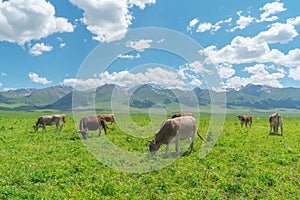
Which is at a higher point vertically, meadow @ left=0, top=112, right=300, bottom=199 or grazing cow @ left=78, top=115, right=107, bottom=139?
grazing cow @ left=78, top=115, right=107, bottom=139

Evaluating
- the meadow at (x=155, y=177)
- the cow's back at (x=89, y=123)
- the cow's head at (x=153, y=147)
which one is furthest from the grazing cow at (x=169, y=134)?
the cow's back at (x=89, y=123)

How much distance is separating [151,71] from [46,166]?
34.5ft

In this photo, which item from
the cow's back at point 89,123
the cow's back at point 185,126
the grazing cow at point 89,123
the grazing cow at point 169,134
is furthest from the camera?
the cow's back at point 89,123

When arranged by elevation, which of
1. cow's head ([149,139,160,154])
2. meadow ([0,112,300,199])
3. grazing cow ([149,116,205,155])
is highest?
grazing cow ([149,116,205,155])

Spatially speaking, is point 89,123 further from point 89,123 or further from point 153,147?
point 153,147

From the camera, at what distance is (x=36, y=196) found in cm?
1002

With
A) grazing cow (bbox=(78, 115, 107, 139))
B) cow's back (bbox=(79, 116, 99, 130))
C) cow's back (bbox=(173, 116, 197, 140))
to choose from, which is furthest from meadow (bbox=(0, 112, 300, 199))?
cow's back (bbox=(79, 116, 99, 130))

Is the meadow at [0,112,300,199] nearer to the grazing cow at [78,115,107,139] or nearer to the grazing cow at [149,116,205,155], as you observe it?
the grazing cow at [149,116,205,155]

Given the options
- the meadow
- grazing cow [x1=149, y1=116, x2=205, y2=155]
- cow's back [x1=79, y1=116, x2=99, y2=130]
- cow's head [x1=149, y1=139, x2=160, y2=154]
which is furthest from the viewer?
cow's back [x1=79, y1=116, x2=99, y2=130]

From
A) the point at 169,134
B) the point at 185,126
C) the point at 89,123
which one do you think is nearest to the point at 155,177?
the point at 169,134

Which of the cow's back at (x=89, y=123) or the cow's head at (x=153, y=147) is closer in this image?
the cow's head at (x=153, y=147)

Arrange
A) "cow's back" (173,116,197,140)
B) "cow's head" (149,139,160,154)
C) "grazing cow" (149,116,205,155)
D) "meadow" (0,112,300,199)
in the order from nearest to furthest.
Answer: "meadow" (0,112,300,199) < "grazing cow" (149,116,205,155) < "cow's head" (149,139,160,154) < "cow's back" (173,116,197,140)

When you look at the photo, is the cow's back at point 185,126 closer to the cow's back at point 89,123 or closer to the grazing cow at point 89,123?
the grazing cow at point 89,123

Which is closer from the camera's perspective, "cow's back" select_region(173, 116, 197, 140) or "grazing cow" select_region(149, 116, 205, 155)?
"grazing cow" select_region(149, 116, 205, 155)
